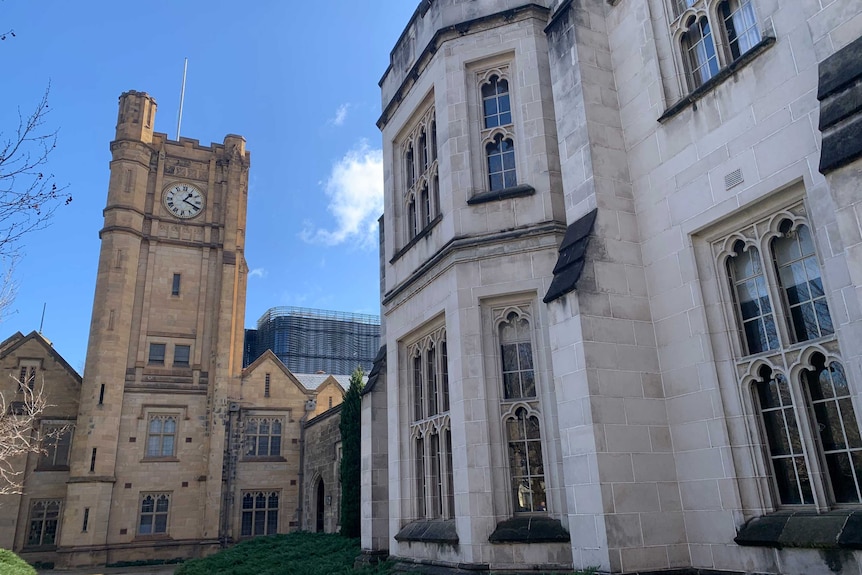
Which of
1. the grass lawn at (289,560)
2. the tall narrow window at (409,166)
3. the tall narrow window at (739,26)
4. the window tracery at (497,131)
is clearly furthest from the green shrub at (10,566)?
the tall narrow window at (739,26)

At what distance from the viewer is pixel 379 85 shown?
597 inches

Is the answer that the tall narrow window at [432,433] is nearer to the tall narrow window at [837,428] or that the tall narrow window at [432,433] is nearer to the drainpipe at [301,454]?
the tall narrow window at [837,428]

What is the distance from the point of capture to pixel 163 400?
30.7 m

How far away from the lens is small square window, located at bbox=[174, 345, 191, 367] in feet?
104

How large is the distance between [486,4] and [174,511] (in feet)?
87.4

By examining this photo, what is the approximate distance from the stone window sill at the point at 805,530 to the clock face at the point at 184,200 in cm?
3238

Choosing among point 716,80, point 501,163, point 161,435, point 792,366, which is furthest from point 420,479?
point 161,435

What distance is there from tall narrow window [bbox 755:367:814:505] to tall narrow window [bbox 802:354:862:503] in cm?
22

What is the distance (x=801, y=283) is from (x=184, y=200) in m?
32.7

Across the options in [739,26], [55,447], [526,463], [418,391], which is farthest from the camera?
[55,447]

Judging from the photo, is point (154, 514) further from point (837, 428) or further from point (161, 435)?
point (837, 428)

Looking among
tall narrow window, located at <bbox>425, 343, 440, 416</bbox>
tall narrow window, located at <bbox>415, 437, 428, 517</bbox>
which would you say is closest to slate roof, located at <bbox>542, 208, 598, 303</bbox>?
tall narrow window, located at <bbox>425, 343, 440, 416</bbox>

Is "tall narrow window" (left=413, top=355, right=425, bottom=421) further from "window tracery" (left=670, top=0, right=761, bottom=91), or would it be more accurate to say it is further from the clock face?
the clock face

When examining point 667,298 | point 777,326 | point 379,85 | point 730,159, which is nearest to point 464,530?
point 667,298
